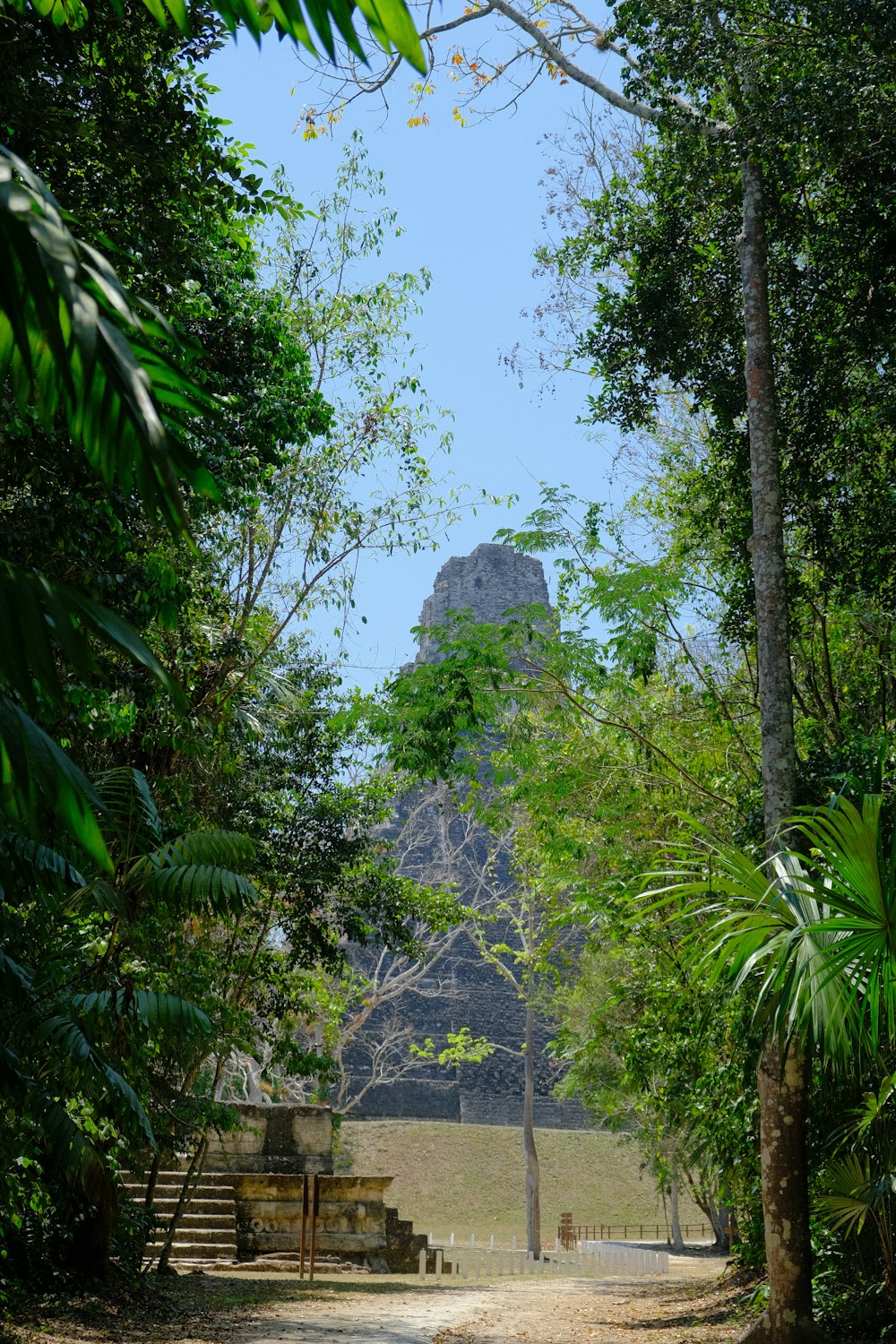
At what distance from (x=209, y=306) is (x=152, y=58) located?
1214 millimetres

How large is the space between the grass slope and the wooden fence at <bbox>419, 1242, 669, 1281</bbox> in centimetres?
977

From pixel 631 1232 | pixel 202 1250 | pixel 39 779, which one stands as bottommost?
pixel 631 1232

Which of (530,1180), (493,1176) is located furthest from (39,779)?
(493,1176)

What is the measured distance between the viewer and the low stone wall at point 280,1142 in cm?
1277

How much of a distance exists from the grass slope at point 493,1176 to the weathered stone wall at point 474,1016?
2.79m

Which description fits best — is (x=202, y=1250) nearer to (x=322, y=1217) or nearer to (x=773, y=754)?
(x=322, y=1217)

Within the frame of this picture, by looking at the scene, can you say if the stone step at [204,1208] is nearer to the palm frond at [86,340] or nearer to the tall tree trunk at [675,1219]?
the palm frond at [86,340]

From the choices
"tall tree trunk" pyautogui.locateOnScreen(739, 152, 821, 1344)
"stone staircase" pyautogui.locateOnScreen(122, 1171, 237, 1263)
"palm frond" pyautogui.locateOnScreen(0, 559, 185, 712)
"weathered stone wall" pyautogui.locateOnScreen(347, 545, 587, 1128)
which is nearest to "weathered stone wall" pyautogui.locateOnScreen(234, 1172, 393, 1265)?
"stone staircase" pyautogui.locateOnScreen(122, 1171, 237, 1263)

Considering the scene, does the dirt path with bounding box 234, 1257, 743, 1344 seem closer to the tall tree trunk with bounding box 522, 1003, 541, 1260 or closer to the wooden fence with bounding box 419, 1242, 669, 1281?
the wooden fence with bounding box 419, 1242, 669, 1281

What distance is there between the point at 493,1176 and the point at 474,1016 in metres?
11.8

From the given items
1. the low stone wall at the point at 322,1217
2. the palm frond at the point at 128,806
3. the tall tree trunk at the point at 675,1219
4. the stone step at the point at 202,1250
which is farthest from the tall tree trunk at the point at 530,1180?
the palm frond at the point at 128,806

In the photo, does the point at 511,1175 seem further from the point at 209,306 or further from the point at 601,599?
the point at 209,306

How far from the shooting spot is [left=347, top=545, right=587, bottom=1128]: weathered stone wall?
131 ft

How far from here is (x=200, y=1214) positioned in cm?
1179
